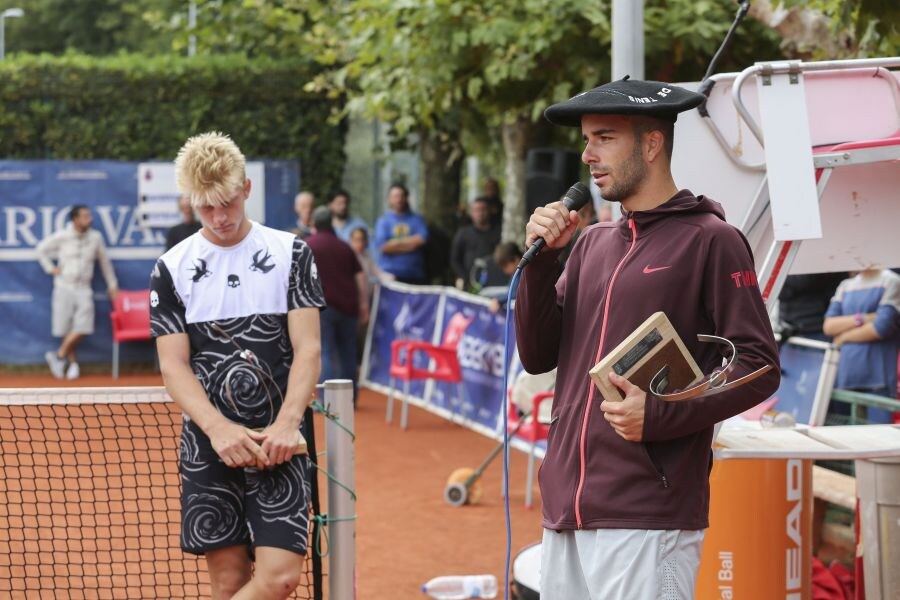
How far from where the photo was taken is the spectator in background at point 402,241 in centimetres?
1581

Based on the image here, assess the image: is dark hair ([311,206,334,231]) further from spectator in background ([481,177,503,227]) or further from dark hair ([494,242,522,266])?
→ spectator in background ([481,177,503,227])

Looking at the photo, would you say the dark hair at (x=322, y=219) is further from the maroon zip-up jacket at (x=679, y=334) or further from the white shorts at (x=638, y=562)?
the white shorts at (x=638, y=562)

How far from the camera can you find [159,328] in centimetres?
472

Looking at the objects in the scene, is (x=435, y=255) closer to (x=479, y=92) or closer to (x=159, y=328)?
(x=479, y=92)

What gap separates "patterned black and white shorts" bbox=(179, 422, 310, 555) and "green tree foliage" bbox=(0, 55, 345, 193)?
1341cm

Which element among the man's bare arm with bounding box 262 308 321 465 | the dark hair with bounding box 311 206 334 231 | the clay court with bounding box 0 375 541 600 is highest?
the dark hair with bounding box 311 206 334 231

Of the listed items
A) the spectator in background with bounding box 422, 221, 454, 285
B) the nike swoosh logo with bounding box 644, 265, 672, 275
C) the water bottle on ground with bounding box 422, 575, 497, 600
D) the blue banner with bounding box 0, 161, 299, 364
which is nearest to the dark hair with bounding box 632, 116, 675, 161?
the nike swoosh logo with bounding box 644, 265, 672, 275

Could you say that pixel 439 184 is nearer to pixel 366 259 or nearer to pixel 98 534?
pixel 366 259

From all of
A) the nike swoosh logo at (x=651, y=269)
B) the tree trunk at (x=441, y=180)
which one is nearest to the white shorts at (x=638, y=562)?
the nike swoosh logo at (x=651, y=269)

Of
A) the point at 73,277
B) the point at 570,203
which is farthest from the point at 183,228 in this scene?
the point at 570,203

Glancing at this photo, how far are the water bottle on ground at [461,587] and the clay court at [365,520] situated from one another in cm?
14

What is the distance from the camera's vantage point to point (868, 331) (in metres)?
8.88

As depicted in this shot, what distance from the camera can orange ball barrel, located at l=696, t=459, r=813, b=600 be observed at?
5164mm

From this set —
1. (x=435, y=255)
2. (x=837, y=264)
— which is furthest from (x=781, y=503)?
(x=435, y=255)
